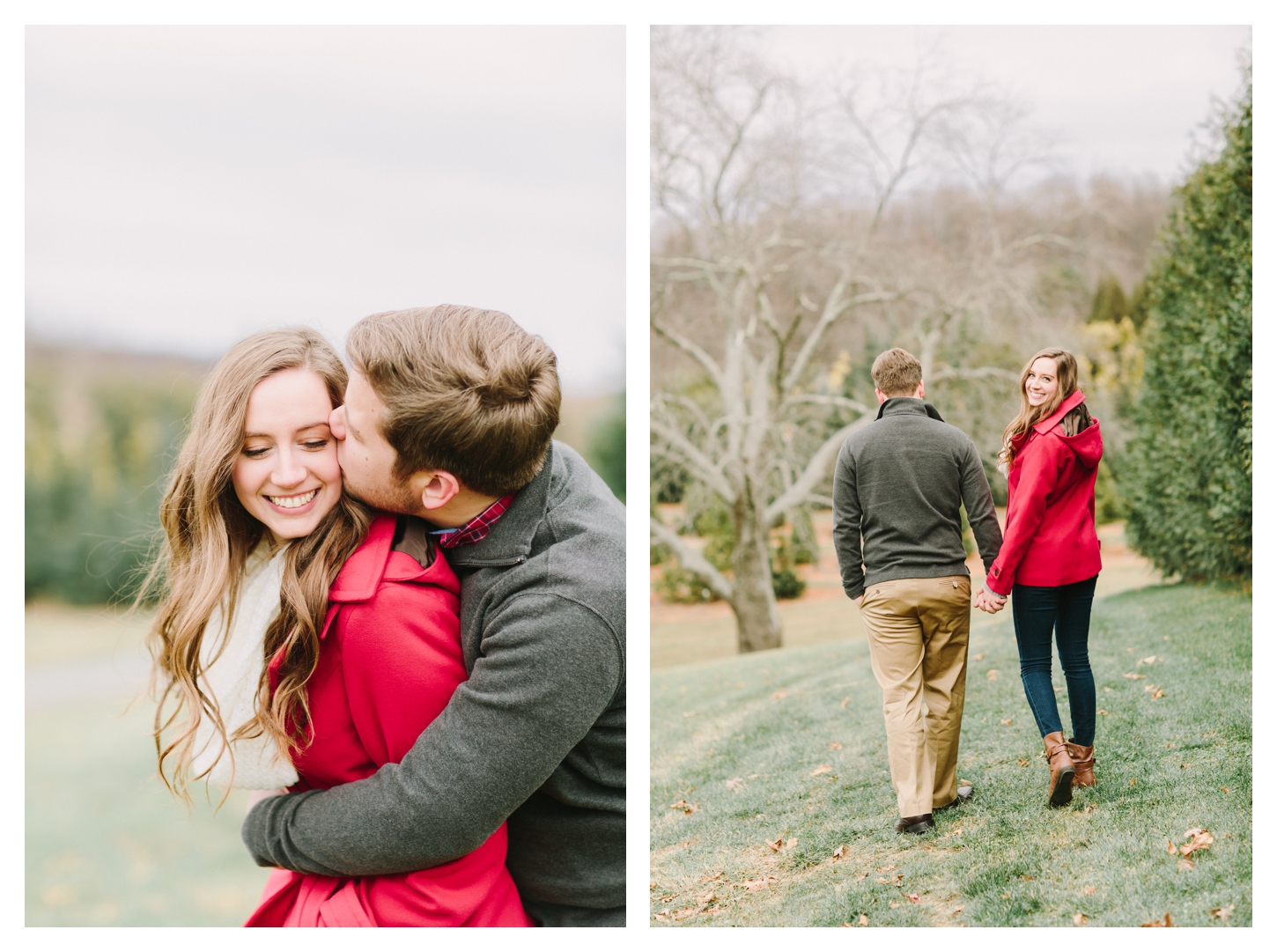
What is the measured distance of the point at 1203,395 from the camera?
10.6 ft

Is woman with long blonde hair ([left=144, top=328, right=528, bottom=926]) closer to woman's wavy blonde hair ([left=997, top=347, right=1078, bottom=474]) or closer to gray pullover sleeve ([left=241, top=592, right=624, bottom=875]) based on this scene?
gray pullover sleeve ([left=241, top=592, right=624, bottom=875])

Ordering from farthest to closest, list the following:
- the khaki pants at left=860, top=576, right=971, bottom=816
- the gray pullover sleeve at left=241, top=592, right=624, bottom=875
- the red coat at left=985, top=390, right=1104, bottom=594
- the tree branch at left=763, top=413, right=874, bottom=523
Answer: the tree branch at left=763, top=413, right=874, bottom=523 < the khaki pants at left=860, top=576, right=971, bottom=816 < the red coat at left=985, top=390, right=1104, bottom=594 < the gray pullover sleeve at left=241, top=592, right=624, bottom=875

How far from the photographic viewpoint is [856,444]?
2678 mm

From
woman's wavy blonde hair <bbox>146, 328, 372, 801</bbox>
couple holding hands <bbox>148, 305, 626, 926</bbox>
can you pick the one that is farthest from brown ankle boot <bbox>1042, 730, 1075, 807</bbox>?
woman's wavy blonde hair <bbox>146, 328, 372, 801</bbox>

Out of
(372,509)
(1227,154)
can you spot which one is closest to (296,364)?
(372,509)

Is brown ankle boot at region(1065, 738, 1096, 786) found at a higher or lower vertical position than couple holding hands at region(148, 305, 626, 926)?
lower

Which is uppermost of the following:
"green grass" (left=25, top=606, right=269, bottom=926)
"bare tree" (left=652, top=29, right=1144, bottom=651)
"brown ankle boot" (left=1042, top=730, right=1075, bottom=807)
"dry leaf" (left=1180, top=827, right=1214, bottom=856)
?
"bare tree" (left=652, top=29, right=1144, bottom=651)

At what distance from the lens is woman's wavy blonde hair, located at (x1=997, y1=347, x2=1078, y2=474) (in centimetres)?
256

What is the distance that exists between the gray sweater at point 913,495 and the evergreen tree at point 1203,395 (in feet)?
2.90

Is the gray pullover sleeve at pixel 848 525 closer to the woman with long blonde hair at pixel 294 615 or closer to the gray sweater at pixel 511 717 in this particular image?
the gray sweater at pixel 511 717

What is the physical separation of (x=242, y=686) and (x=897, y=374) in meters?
2.00

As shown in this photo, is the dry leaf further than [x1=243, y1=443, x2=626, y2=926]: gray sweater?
Yes
